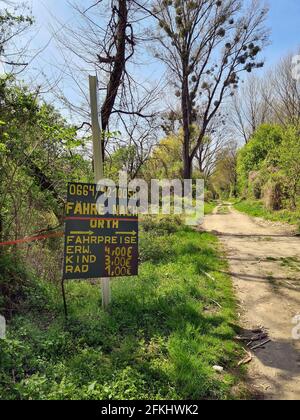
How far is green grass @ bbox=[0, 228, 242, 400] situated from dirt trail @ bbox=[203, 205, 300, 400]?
0.88 feet

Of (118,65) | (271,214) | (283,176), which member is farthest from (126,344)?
(283,176)

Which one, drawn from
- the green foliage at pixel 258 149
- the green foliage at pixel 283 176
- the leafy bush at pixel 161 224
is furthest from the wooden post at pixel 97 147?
the green foliage at pixel 258 149

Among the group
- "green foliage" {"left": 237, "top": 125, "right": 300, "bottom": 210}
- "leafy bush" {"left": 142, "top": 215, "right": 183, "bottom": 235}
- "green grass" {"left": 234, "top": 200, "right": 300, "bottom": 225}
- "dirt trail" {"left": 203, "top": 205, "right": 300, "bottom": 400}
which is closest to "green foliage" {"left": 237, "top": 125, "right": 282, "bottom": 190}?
"green foliage" {"left": 237, "top": 125, "right": 300, "bottom": 210}

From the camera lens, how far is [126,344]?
3.46 meters

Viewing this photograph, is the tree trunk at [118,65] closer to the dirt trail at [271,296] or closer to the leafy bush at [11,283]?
the leafy bush at [11,283]

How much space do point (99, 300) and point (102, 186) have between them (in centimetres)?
170

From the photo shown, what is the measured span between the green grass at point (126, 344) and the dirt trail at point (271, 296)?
27cm

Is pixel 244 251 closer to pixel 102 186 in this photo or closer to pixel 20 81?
pixel 102 186

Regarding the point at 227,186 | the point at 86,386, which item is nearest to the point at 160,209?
the point at 86,386

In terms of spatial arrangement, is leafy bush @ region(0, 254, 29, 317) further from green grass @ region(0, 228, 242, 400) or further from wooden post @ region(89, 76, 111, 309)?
wooden post @ region(89, 76, 111, 309)

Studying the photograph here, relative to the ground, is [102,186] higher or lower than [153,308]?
higher

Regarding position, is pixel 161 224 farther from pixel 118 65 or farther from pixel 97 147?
pixel 97 147
